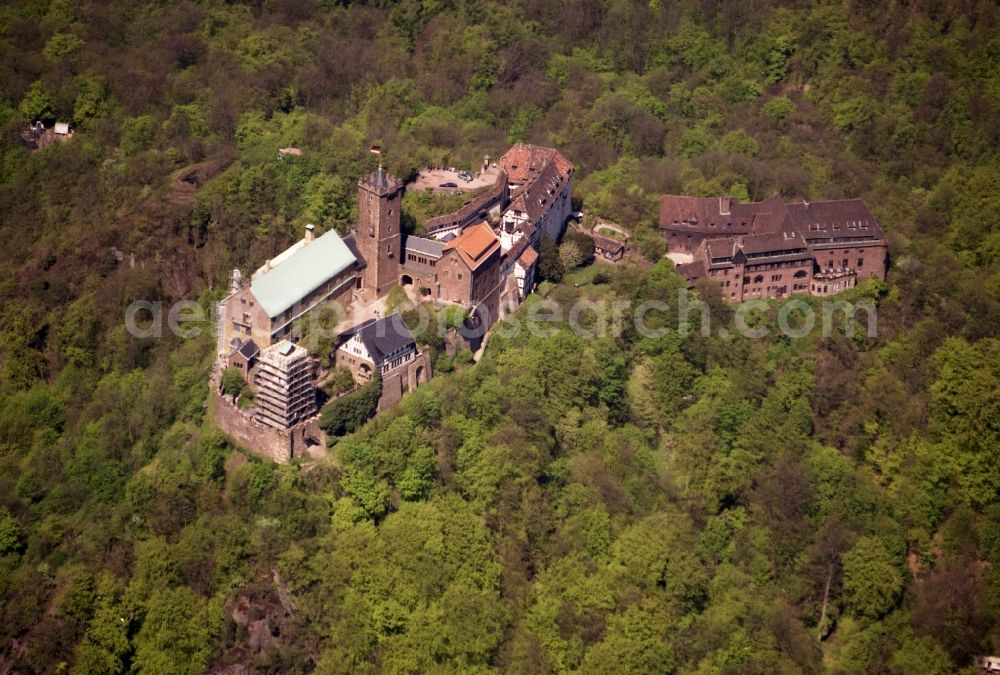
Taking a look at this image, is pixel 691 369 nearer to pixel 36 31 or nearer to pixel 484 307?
pixel 484 307

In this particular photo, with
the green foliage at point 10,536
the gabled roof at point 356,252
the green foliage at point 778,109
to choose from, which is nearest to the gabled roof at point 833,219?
the green foliage at point 778,109

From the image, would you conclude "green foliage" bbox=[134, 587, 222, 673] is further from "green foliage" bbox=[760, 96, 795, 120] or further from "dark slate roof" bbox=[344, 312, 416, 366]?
"green foliage" bbox=[760, 96, 795, 120]

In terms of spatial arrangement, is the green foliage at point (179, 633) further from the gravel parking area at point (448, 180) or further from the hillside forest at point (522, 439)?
the gravel parking area at point (448, 180)

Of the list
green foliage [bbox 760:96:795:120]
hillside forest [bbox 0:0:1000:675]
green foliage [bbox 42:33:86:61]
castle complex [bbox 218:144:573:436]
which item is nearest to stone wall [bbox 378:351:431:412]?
castle complex [bbox 218:144:573:436]

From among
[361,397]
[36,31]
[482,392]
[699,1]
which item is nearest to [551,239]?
[482,392]

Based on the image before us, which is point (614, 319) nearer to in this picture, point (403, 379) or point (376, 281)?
point (403, 379)

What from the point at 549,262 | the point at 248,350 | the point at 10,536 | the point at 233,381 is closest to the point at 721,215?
the point at 549,262
